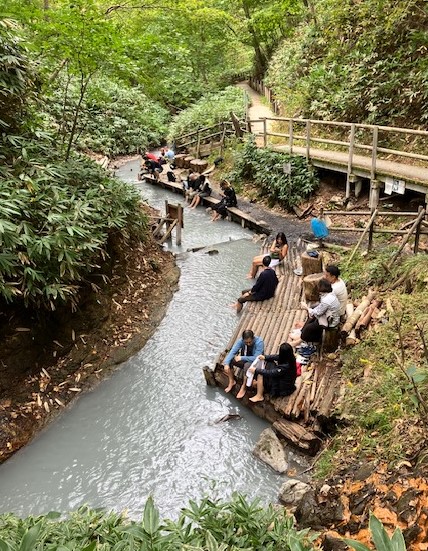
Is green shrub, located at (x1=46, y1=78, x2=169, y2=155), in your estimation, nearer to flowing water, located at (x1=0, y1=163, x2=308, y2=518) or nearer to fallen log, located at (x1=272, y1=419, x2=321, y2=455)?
flowing water, located at (x1=0, y1=163, x2=308, y2=518)

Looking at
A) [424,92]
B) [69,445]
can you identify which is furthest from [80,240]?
[424,92]

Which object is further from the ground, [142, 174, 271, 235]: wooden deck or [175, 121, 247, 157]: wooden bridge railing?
[175, 121, 247, 157]: wooden bridge railing

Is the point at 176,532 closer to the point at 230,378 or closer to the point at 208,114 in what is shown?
the point at 230,378

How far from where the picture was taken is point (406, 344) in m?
5.79

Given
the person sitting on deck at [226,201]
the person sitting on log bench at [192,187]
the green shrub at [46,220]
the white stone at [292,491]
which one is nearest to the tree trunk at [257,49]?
the person sitting on log bench at [192,187]

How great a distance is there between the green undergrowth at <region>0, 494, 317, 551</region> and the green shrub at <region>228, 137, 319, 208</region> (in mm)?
11099

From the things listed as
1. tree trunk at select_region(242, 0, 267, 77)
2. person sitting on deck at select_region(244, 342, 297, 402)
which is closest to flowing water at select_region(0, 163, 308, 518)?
person sitting on deck at select_region(244, 342, 297, 402)

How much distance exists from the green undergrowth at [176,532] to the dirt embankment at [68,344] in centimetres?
385

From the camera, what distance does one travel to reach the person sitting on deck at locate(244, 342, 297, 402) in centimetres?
620

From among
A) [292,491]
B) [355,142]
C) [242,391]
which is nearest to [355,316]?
[242,391]

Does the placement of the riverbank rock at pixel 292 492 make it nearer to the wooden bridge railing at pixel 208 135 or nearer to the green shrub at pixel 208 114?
the wooden bridge railing at pixel 208 135

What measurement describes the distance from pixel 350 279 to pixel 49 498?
238 inches

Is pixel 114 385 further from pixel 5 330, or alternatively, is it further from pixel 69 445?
pixel 5 330

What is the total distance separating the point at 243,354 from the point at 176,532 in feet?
14.0
